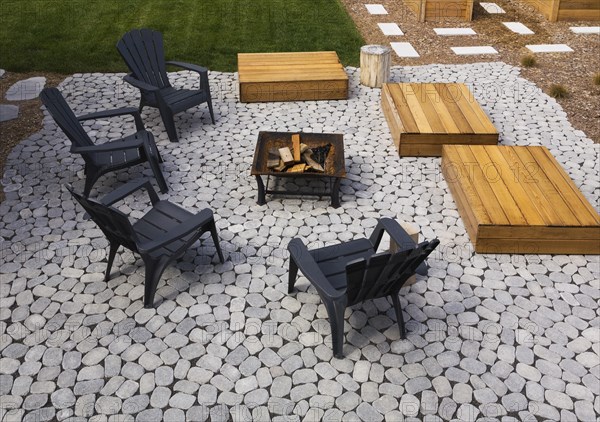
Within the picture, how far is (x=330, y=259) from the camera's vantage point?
13.9ft

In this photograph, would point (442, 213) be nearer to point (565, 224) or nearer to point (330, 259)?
point (565, 224)

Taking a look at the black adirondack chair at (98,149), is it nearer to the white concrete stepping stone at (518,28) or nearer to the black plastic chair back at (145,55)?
the black plastic chair back at (145,55)

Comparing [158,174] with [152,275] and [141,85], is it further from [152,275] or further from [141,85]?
[152,275]

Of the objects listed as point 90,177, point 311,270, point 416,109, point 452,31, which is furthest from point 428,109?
point 452,31

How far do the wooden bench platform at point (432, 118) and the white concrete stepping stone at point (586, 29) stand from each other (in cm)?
409

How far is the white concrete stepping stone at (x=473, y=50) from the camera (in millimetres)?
8891

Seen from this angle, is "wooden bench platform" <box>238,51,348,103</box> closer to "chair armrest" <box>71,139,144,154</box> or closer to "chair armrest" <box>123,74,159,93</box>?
"chair armrest" <box>123,74,159,93</box>

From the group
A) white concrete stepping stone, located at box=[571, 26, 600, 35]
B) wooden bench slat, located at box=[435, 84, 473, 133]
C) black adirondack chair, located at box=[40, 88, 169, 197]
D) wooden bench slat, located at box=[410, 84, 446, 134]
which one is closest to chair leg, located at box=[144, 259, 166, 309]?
black adirondack chair, located at box=[40, 88, 169, 197]

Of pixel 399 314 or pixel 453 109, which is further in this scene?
pixel 453 109

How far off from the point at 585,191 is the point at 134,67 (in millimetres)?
4687

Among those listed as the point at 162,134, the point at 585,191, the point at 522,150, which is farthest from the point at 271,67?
the point at 585,191

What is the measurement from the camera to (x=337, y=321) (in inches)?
148

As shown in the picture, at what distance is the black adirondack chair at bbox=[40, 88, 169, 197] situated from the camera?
532 cm

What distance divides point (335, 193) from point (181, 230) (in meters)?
1.60
